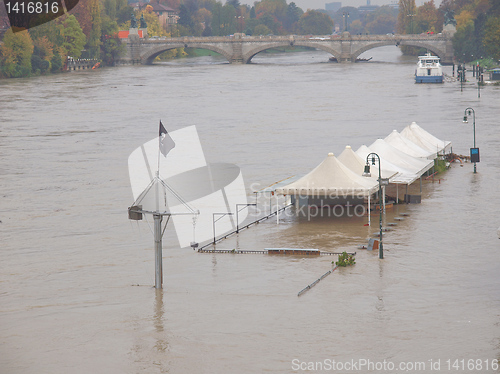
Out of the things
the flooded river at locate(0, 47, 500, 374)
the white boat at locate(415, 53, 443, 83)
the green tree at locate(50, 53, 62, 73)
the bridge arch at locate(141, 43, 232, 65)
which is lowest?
the flooded river at locate(0, 47, 500, 374)

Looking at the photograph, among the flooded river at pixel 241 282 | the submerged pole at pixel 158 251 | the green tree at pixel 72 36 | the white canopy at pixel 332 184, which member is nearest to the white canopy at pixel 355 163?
the flooded river at pixel 241 282

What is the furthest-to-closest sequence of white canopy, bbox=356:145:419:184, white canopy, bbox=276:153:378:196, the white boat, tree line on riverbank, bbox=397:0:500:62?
1. tree line on riverbank, bbox=397:0:500:62
2. the white boat
3. white canopy, bbox=356:145:419:184
4. white canopy, bbox=276:153:378:196

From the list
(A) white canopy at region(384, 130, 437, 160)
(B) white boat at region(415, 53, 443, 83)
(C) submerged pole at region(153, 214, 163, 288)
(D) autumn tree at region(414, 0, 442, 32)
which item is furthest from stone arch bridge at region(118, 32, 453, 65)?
(C) submerged pole at region(153, 214, 163, 288)

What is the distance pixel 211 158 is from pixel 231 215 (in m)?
17.2

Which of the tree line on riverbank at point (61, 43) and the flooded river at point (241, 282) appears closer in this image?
the flooded river at point (241, 282)

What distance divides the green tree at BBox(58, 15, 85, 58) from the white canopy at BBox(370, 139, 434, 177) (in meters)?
107

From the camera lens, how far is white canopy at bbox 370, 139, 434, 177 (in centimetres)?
3906

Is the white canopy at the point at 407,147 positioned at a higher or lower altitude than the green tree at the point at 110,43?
lower

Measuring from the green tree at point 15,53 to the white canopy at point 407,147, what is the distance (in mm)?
89824

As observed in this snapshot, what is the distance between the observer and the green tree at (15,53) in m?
122

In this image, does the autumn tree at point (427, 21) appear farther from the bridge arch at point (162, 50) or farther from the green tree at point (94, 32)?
the green tree at point (94, 32)

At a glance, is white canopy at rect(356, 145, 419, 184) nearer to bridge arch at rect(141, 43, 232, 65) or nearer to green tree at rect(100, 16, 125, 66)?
bridge arch at rect(141, 43, 232, 65)

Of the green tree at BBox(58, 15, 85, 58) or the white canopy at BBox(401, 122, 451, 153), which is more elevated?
the green tree at BBox(58, 15, 85, 58)

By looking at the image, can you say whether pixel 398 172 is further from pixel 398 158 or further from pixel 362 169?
pixel 398 158
